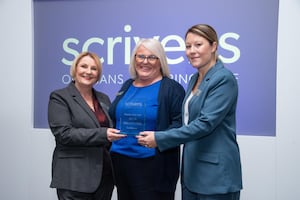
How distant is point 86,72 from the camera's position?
6.91 ft

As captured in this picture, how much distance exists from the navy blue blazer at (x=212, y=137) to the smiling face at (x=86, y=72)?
25.2 inches

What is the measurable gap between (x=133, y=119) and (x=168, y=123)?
198mm

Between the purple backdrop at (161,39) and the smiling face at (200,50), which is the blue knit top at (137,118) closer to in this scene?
the smiling face at (200,50)

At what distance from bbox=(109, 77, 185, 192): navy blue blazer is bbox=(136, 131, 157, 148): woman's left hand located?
126 mm

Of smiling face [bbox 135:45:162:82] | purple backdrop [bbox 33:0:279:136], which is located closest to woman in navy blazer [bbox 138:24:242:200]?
smiling face [bbox 135:45:162:82]

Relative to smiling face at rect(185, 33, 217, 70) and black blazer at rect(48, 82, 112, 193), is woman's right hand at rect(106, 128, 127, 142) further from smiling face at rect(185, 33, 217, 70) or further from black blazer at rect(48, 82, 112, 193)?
smiling face at rect(185, 33, 217, 70)

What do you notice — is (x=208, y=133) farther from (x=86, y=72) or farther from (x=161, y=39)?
(x=161, y=39)

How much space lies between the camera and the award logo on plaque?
6.22 feet

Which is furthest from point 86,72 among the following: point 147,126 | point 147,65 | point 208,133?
point 208,133

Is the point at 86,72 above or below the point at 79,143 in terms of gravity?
above
